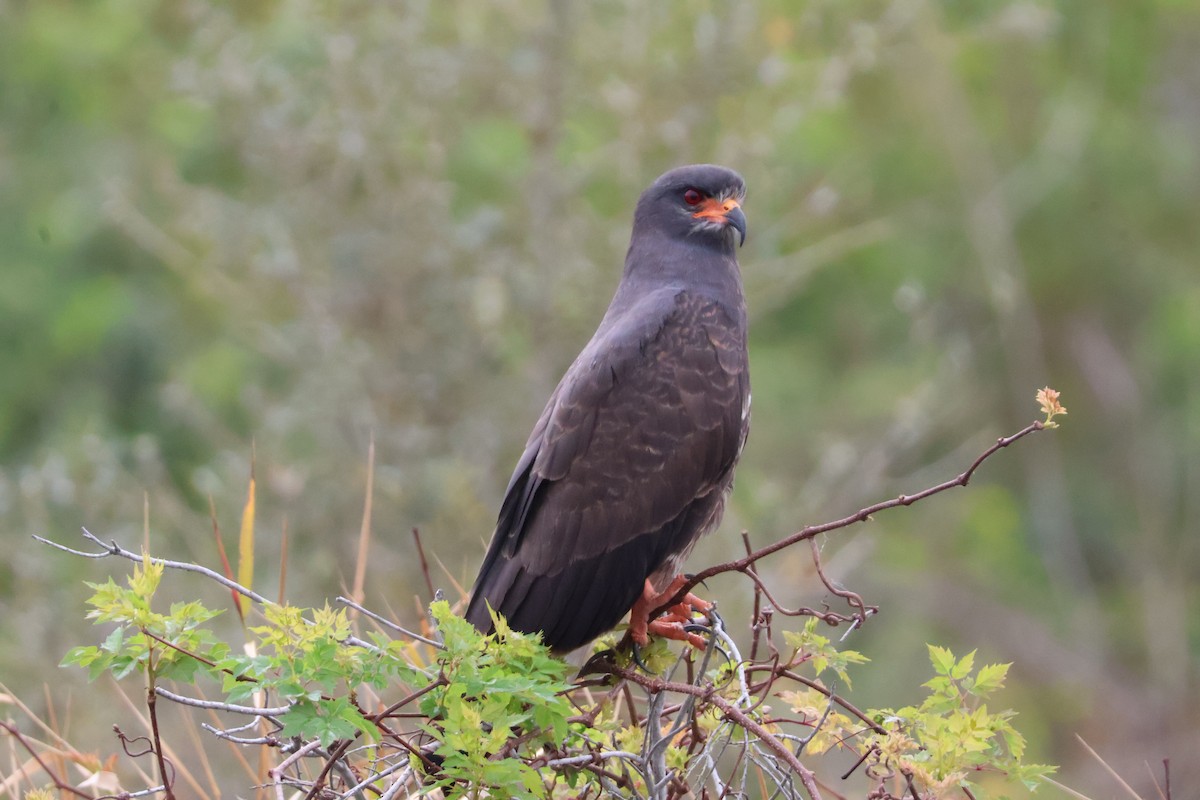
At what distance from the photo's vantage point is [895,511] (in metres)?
11.6

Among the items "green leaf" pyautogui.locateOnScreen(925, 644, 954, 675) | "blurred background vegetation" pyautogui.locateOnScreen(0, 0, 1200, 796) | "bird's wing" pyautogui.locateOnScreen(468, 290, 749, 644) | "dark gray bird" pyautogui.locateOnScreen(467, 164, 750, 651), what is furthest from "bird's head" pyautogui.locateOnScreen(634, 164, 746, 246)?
"green leaf" pyautogui.locateOnScreen(925, 644, 954, 675)

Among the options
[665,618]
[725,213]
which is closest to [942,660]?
[665,618]

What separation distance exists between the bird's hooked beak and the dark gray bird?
0.39 metres

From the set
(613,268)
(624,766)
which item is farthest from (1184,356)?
(624,766)

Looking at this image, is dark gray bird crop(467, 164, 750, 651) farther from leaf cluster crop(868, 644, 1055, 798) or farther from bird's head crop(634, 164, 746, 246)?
leaf cluster crop(868, 644, 1055, 798)

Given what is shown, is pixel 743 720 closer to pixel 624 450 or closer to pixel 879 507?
pixel 879 507

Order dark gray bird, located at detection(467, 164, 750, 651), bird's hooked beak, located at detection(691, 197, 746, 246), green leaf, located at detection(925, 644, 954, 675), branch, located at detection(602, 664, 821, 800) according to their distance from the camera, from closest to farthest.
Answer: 1. branch, located at detection(602, 664, 821, 800)
2. green leaf, located at detection(925, 644, 954, 675)
3. dark gray bird, located at detection(467, 164, 750, 651)
4. bird's hooked beak, located at detection(691, 197, 746, 246)

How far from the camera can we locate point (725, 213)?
4281 millimetres

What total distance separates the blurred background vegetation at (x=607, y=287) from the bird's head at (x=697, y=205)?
166 centimetres

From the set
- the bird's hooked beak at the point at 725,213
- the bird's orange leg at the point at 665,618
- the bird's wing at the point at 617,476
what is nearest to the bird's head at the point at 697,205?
the bird's hooked beak at the point at 725,213

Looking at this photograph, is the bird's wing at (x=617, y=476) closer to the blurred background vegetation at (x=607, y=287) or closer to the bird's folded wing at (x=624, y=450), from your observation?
the bird's folded wing at (x=624, y=450)

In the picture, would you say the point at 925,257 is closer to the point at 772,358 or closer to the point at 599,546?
→ the point at 772,358

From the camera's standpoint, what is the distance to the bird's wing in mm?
3576

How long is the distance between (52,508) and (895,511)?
6598 mm
